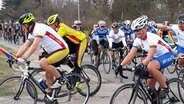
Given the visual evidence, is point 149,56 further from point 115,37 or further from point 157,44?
point 115,37

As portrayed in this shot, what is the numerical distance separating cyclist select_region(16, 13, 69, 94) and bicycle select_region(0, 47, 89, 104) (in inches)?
6.7

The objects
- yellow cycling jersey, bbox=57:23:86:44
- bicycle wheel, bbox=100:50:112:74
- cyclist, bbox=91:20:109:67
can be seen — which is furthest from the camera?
cyclist, bbox=91:20:109:67

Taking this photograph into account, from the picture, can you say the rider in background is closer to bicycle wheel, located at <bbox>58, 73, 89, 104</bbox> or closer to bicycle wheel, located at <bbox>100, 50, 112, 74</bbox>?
bicycle wheel, located at <bbox>100, 50, 112, 74</bbox>

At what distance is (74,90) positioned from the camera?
8766 millimetres

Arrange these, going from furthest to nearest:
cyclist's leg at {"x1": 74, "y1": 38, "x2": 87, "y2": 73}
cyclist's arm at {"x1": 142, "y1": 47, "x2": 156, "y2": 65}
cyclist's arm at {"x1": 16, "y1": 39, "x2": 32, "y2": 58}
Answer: cyclist's leg at {"x1": 74, "y1": 38, "x2": 87, "y2": 73}, cyclist's arm at {"x1": 16, "y1": 39, "x2": 32, "y2": 58}, cyclist's arm at {"x1": 142, "y1": 47, "x2": 156, "y2": 65}

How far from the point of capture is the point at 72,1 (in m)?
69.3

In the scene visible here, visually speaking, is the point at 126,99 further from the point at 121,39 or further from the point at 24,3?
the point at 24,3

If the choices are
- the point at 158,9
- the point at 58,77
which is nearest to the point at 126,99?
the point at 58,77

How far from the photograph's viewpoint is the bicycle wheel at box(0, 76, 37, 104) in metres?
7.74

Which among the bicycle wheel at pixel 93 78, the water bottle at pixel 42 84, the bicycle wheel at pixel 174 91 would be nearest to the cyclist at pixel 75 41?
the bicycle wheel at pixel 93 78

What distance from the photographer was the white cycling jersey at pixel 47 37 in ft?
25.6

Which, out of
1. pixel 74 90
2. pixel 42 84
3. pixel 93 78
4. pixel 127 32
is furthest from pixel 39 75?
pixel 127 32

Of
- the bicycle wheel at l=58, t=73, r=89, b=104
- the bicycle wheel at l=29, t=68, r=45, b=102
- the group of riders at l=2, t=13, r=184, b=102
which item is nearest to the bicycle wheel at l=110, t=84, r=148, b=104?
the group of riders at l=2, t=13, r=184, b=102

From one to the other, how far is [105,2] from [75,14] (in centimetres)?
2084
